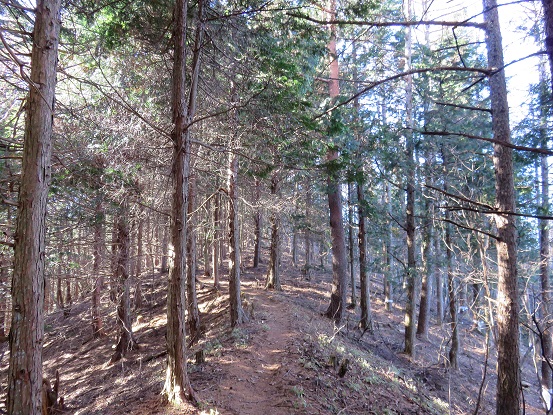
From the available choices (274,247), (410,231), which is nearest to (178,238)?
(410,231)

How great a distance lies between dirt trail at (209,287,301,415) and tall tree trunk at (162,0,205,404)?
3.10 feet

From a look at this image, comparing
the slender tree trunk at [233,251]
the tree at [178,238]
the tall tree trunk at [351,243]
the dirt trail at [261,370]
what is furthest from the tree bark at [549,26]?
the tall tree trunk at [351,243]

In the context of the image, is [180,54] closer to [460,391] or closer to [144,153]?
[144,153]

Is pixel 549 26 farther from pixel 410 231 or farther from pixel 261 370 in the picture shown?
pixel 410 231

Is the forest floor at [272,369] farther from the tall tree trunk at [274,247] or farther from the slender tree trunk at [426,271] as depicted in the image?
the tall tree trunk at [274,247]

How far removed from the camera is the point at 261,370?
7.36 m

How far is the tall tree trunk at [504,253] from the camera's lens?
15.1ft

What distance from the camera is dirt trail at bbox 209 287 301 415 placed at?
5953 millimetres

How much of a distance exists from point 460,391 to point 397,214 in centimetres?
841

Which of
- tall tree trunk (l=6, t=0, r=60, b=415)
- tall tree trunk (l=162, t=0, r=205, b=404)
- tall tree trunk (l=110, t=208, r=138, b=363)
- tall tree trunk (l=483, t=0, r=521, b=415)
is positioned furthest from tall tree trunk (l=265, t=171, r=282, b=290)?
tall tree trunk (l=6, t=0, r=60, b=415)

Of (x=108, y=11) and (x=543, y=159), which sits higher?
(x=108, y=11)

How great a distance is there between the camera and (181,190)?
5.42 meters

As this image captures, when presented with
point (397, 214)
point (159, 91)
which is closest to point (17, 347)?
point (159, 91)

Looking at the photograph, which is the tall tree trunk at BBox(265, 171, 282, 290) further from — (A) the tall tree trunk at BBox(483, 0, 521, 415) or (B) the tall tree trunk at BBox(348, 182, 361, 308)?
(A) the tall tree trunk at BBox(483, 0, 521, 415)
